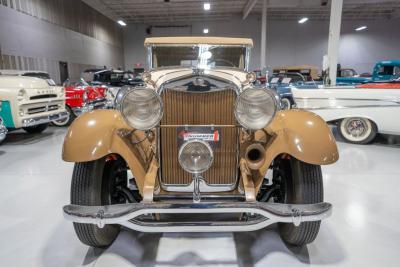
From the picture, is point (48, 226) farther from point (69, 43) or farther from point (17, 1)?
point (69, 43)

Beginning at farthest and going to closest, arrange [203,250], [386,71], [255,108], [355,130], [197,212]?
[386,71] → [355,130] → [203,250] → [255,108] → [197,212]

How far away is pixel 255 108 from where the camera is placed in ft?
5.90

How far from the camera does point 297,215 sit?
1643mm

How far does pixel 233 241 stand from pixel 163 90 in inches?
49.6

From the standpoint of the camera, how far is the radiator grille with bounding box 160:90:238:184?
1.92 metres

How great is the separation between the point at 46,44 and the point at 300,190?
12.7 m

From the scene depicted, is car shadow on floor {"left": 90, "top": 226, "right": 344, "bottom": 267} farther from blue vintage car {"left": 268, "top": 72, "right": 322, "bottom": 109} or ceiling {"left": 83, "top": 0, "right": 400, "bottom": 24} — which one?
ceiling {"left": 83, "top": 0, "right": 400, "bottom": 24}

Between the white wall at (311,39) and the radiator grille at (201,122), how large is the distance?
18831 mm

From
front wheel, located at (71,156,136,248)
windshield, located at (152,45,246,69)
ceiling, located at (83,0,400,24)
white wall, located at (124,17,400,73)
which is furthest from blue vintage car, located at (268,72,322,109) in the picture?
white wall, located at (124,17,400,73)

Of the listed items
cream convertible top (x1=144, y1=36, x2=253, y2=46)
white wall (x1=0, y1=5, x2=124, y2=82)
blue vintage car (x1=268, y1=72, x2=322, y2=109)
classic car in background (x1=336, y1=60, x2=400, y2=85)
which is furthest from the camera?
classic car in background (x1=336, y1=60, x2=400, y2=85)

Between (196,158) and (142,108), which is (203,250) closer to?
(196,158)

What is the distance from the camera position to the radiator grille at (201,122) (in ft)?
6.30

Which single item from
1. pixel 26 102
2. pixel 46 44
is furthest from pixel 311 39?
pixel 26 102

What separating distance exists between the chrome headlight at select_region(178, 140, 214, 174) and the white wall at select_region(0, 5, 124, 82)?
9.87 meters
